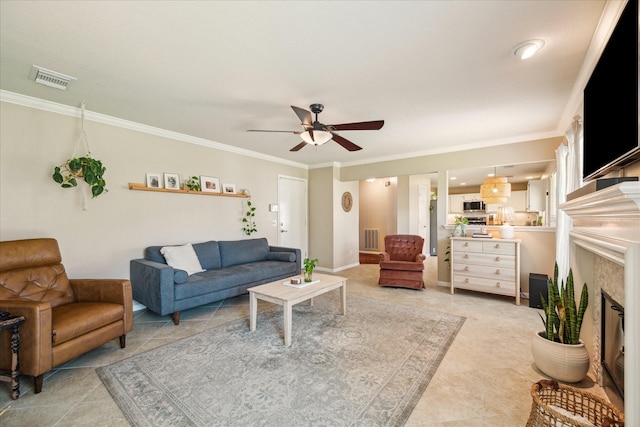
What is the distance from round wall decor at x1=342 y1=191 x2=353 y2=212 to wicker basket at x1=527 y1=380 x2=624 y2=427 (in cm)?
503

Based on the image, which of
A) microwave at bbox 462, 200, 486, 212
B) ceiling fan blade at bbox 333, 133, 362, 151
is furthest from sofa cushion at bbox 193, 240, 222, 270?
microwave at bbox 462, 200, 486, 212

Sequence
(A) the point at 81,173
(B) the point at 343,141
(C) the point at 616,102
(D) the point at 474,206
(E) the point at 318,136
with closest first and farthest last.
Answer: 1. (C) the point at 616,102
2. (E) the point at 318,136
3. (A) the point at 81,173
4. (B) the point at 343,141
5. (D) the point at 474,206

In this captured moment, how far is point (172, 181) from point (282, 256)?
203 centimetres

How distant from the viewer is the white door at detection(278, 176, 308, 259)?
5859mm

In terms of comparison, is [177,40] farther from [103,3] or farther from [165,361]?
[165,361]

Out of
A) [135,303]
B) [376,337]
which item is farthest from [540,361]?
[135,303]

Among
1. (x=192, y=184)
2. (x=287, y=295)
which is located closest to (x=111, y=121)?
(x=192, y=184)

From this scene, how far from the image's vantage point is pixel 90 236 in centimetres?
326

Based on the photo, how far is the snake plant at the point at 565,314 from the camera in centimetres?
198

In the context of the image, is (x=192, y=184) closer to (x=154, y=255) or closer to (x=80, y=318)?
(x=154, y=255)

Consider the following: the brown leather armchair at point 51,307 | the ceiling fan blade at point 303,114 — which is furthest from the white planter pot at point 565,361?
the brown leather armchair at point 51,307

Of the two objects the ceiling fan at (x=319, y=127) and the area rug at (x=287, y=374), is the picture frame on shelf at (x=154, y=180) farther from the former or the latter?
the ceiling fan at (x=319, y=127)

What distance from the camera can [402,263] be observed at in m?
4.61

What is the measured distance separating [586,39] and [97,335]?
4.35 metres
